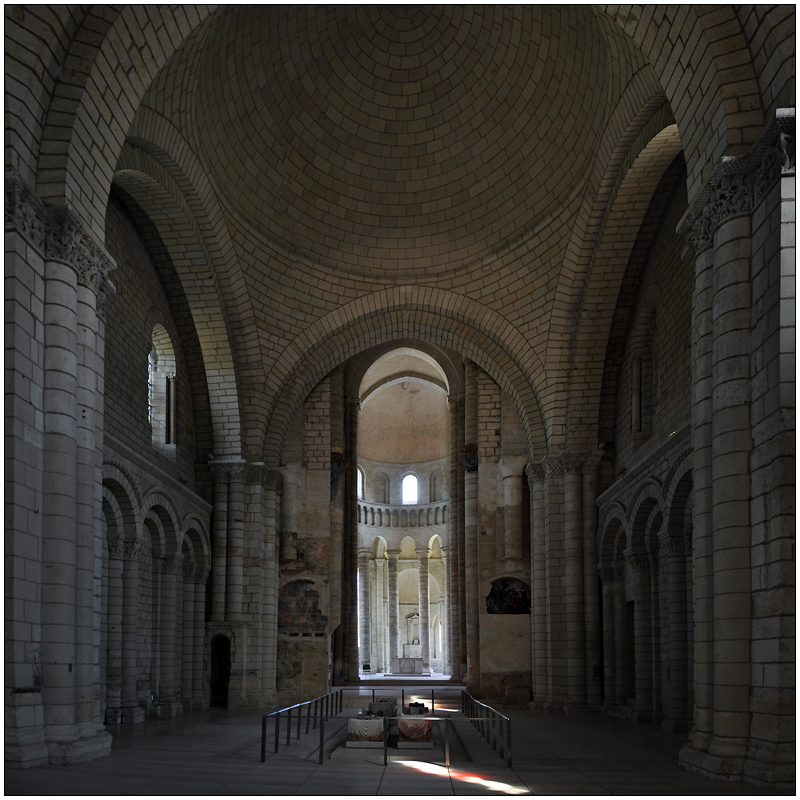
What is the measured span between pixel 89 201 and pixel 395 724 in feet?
33.0

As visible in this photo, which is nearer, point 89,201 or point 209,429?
point 89,201

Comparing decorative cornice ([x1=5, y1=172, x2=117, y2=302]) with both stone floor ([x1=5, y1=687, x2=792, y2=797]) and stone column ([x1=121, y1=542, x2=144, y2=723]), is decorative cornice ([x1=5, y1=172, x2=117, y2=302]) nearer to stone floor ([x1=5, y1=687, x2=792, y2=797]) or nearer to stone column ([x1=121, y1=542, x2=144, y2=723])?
stone floor ([x1=5, y1=687, x2=792, y2=797])

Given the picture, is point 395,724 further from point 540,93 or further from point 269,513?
point 540,93

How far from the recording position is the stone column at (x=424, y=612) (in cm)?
4391

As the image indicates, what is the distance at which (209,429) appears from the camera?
80.6 ft

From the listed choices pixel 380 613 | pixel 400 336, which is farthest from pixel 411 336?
pixel 380 613

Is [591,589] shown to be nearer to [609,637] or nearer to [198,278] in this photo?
[609,637]

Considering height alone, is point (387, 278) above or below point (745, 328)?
above

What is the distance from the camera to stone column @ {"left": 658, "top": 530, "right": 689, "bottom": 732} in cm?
1702

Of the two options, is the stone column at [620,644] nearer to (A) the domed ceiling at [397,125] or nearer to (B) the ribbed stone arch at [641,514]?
(B) the ribbed stone arch at [641,514]

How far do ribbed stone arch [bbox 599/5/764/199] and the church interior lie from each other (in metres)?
0.05

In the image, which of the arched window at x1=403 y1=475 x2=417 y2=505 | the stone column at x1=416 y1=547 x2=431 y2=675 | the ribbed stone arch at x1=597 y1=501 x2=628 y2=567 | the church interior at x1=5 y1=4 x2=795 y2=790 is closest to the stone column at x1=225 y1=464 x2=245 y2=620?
the church interior at x1=5 y1=4 x2=795 y2=790

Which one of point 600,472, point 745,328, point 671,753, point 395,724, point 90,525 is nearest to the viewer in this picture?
point 745,328

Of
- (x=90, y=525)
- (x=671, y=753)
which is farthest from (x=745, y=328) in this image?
(x=90, y=525)
